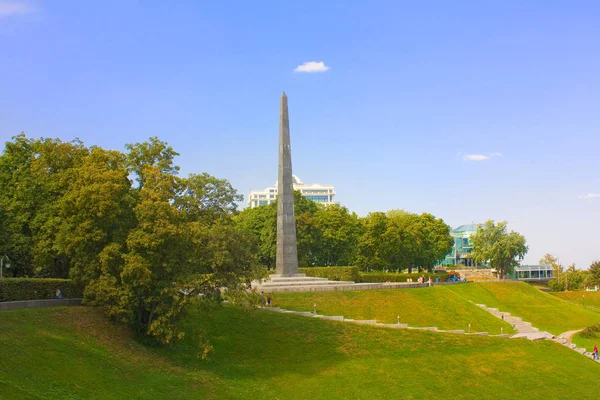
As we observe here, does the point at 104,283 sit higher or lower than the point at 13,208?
lower

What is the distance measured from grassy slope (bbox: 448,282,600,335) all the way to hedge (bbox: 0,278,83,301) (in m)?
41.7

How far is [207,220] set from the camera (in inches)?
1801

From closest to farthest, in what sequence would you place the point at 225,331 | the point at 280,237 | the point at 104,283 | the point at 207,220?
the point at 104,283 < the point at 225,331 < the point at 207,220 < the point at 280,237

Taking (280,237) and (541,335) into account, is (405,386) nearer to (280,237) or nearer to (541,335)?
(541,335)

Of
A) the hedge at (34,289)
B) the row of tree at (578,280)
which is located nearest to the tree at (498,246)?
the row of tree at (578,280)

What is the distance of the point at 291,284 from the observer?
182 ft

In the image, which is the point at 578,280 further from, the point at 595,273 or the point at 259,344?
the point at 259,344

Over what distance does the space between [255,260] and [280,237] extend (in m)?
22.1

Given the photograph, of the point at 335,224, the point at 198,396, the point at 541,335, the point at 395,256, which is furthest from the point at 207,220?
the point at 395,256

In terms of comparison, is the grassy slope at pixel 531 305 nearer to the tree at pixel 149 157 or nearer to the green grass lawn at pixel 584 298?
the green grass lawn at pixel 584 298

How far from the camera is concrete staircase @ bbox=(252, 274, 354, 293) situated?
53219 mm

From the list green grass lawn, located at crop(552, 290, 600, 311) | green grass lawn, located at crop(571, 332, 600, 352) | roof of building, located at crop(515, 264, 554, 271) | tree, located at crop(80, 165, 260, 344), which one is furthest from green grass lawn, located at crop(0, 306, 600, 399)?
roof of building, located at crop(515, 264, 554, 271)

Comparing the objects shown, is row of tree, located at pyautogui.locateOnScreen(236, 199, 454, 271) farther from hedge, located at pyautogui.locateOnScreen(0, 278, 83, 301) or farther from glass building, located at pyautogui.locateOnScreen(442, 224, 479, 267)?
glass building, located at pyautogui.locateOnScreen(442, 224, 479, 267)

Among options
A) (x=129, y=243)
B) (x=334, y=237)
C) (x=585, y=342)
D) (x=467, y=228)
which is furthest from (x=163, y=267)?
(x=467, y=228)
